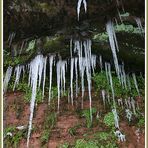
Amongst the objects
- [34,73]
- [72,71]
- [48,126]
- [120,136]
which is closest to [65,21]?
[72,71]

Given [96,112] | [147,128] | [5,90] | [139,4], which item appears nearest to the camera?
[147,128]

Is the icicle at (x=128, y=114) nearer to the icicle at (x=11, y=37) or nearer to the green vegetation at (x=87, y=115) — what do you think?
the green vegetation at (x=87, y=115)

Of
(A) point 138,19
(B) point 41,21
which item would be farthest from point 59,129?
(A) point 138,19

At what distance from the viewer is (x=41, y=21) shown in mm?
4801

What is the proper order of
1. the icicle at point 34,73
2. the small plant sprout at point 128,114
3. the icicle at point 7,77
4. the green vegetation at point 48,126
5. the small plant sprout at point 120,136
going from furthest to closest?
the icicle at point 7,77, the icicle at point 34,73, the small plant sprout at point 128,114, the green vegetation at point 48,126, the small plant sprout at point 120,136

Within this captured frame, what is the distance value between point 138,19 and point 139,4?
0.82 feet

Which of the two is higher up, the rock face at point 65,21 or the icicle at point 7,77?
the rock face at point 65,21

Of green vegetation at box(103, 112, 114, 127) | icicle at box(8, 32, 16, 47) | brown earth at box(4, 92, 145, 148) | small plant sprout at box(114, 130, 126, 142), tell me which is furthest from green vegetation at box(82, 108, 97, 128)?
icicle at box(8, 32, 16, 47)

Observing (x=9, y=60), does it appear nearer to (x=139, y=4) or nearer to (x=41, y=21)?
(x=41, y=21)

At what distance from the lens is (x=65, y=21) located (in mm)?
4727

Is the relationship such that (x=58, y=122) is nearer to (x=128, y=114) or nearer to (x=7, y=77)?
(x=128, y=114)

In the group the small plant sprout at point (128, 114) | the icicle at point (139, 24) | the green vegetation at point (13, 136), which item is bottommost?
the green vegetation at point (13, 136)

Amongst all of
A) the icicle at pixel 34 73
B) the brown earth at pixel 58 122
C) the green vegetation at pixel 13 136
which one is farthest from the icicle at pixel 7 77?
the green vegetation at pixel 13 136

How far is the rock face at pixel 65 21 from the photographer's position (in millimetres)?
4605
